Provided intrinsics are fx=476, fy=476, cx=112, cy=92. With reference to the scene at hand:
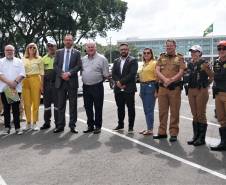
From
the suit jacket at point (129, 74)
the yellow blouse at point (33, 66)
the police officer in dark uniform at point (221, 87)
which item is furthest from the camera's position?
the yellow blouse at point (33, 66)

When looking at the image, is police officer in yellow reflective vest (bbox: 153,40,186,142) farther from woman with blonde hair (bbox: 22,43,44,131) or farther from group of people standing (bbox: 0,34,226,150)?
woman with blonde hair (bbox: 22,43,44,131)

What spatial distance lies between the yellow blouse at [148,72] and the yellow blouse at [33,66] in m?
2.21

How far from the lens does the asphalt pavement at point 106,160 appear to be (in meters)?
6.14

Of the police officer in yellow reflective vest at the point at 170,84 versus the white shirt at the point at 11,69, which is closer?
the police officer in yellow reflective vest at the point at 170,84

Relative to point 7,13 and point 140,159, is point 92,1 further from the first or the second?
point 140,159

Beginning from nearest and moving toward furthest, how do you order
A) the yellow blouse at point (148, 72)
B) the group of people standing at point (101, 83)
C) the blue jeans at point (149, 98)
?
the group of people standing at point (101, 83) < the yellow blouse at point (148, 72) < the blue jeans at point (149, 98)

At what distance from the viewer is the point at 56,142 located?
28.5ft

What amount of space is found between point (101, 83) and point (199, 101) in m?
2.32

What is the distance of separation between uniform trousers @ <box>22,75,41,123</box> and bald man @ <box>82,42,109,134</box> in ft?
3.55

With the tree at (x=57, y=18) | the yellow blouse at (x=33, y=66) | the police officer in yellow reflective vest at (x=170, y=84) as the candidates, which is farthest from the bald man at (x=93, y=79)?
the tree at (x=57, y=18)

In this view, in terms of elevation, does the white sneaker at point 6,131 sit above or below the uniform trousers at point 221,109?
below

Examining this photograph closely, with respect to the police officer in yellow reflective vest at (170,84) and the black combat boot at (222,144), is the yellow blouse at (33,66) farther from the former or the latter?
the black combat boot at (222,144)

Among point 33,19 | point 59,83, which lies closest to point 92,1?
point 33,19

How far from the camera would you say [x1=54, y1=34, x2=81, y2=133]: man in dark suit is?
9688mm
